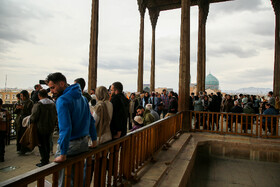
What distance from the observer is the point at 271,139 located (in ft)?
20.8

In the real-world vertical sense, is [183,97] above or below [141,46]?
below

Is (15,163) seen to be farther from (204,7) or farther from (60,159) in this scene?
(204,7)

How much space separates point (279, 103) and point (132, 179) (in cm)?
1051

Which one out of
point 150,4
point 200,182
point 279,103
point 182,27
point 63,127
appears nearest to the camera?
point 63,127

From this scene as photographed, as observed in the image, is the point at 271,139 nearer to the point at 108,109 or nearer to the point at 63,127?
the point at 108,109

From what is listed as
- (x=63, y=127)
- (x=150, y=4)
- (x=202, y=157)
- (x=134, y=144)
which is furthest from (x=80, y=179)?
(x=150, y=4)

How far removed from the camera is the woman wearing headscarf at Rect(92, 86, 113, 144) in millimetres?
2543

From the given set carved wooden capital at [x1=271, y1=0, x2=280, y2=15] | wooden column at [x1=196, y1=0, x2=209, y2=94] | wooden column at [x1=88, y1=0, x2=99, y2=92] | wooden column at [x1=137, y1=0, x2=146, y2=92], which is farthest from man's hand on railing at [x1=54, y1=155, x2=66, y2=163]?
carved wooden capital at [x1=271, y1=0, x2=280, y2=15]

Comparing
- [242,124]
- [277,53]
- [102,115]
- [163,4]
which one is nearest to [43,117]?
[102,115]

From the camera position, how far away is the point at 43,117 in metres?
3.71

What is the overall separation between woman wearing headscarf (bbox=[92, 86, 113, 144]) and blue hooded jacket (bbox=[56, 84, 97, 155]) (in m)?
0.42

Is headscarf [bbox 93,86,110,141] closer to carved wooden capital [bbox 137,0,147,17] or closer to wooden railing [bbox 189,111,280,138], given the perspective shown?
wooden railing [bbox 189,111,280,138]

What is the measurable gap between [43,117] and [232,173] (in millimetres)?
5186

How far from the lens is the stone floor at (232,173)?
4895 millimetres
